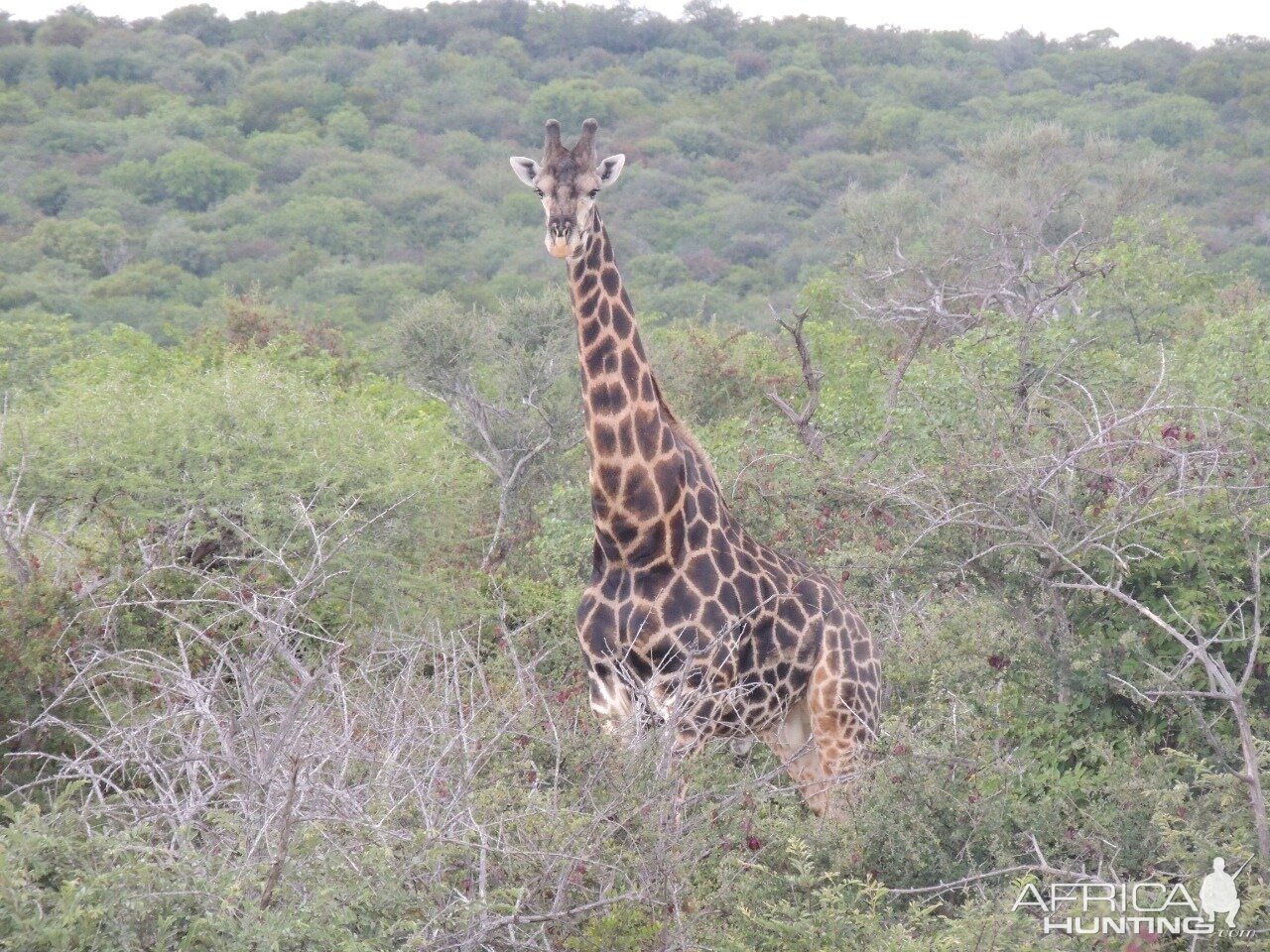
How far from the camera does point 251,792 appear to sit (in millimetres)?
4332

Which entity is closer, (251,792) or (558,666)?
(251,792)

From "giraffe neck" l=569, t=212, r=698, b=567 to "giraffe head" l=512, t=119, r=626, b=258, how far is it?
118 millimetres

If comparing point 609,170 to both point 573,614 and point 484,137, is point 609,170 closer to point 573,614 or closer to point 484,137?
point 573,614

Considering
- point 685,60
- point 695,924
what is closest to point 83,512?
point 695,924

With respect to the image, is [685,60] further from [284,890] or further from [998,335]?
[284,890]

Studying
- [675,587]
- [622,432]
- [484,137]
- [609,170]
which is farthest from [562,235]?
[484,137]

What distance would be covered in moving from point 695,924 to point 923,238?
912 inches

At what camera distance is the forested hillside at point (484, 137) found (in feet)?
107

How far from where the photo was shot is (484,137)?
47.3 meters

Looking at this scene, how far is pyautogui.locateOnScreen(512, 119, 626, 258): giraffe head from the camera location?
6.44 meters

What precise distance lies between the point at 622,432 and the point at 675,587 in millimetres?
666

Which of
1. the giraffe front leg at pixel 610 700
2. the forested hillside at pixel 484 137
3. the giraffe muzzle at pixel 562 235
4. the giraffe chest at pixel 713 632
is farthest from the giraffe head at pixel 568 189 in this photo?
the forested hillside at pixel 484 137

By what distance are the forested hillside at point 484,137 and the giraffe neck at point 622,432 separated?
18664 millimetres

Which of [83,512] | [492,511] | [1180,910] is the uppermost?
[1180,910]
